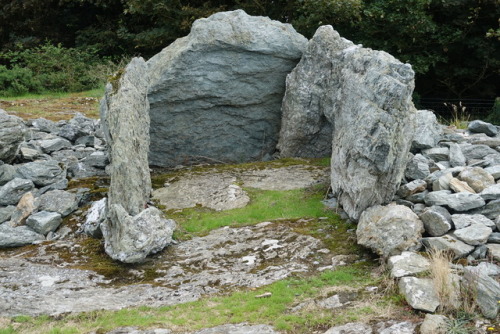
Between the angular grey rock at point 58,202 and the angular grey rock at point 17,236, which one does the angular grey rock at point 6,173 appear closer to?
the angular grey rock at point 58,202

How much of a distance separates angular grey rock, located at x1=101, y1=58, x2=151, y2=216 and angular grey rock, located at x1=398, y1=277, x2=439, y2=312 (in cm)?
434

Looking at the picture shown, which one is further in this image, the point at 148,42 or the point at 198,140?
the point at 148,42

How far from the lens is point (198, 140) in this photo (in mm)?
12766

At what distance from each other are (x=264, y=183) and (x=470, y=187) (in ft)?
12.5

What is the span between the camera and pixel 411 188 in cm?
889

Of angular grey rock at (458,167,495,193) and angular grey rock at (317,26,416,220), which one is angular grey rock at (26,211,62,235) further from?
angular grey rock at (458,167,495,193)

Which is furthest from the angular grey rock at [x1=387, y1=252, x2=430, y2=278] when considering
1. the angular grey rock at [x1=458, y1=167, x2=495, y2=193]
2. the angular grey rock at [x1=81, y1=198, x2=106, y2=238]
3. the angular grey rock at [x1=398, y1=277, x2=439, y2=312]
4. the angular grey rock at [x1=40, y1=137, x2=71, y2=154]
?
the angular grey rock at [x1=40, y1=137, x2=71, y2=154]

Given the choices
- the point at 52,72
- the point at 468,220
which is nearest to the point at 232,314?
the point at 468,220

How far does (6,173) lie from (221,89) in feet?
15.3

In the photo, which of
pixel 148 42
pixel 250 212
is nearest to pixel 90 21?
pixel 148 42

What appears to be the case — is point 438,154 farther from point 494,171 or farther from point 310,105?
point 310,105

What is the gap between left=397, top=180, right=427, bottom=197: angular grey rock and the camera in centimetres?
890

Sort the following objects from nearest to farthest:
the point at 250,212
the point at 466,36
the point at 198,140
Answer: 1. the point at 250,212
2. the point at 198,140
3. the point at 466,36

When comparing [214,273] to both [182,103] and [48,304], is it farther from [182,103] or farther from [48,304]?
[182,103]
